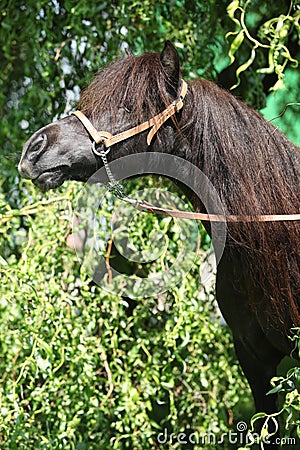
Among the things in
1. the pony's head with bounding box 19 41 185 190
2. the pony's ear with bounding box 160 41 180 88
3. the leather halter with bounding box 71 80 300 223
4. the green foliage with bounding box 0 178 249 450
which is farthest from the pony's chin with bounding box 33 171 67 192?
the green foliage with bounding box 0 178 249 450

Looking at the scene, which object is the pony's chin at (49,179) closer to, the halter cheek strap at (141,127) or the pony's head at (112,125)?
the pony's head at (112,125)

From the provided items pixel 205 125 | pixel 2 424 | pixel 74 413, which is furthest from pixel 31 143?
pixel 74 413

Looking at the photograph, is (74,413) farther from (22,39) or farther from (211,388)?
(22,39)

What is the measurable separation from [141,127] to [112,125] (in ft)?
0.22

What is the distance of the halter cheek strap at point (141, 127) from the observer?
5.44 feet

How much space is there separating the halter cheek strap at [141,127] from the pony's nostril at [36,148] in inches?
4.1

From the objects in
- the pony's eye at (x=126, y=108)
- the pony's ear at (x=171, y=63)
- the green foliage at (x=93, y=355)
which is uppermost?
the pony's ear at (x=171, y=63)

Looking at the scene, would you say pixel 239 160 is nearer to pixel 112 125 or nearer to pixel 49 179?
pixel 112 125

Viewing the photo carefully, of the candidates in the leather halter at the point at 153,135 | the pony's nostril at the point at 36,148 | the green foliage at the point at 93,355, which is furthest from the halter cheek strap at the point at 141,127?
the green foliage at the point at 93,355

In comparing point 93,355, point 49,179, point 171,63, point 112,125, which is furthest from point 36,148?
point 93,355

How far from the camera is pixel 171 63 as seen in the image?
1.66 meters

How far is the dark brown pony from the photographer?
1.66m

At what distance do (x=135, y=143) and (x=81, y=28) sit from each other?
1.12 m

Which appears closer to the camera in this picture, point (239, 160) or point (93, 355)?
point (239, 160)
